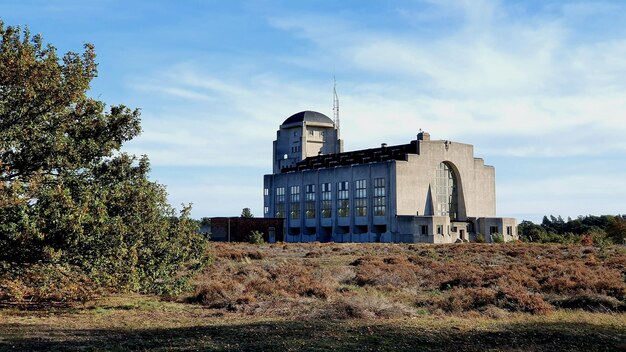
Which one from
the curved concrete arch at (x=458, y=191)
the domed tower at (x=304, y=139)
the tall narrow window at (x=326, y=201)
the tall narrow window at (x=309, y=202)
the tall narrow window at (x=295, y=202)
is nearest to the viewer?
the curved concrete arch at (x=458, y=191)

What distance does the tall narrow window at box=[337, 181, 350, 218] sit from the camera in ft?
381

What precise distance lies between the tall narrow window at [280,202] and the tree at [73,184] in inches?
4207

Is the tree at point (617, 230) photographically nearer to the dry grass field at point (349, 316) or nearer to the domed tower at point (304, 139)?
the domed tower at point (304, 139)

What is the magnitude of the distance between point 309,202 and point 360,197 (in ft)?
43.8

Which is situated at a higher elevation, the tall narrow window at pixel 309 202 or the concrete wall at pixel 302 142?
the concrete wall at pixel 302 142

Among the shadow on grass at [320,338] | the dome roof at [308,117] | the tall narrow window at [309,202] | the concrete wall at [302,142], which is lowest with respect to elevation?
the shadow on grass at [320,338]

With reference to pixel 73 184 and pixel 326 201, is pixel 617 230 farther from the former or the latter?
pixel 73 184

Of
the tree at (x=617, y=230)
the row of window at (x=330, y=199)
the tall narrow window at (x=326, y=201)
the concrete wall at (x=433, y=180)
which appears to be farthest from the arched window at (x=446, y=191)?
the tree at (x=617, y=230)

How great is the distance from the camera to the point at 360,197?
114m

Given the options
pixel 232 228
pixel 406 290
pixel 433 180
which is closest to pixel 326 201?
pixel 433 180

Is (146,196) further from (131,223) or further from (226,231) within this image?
(226,231)

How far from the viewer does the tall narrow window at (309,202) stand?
12244cm

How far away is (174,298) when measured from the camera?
24.2 meters

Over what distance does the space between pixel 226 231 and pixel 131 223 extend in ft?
251
